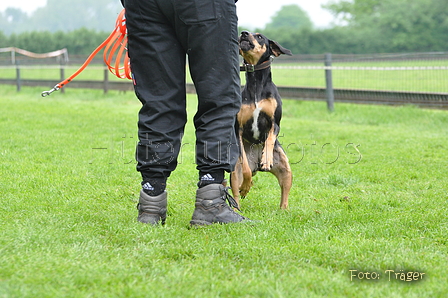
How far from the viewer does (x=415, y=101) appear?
382 inches

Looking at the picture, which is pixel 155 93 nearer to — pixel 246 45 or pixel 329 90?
pixel 246 45

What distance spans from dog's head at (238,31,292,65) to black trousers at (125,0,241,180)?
0.91 meters

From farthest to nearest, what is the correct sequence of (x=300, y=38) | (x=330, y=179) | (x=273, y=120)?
(x=300, y=38)
(x=330, y=179)
(x=273, y=120)

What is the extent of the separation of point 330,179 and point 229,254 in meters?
2.46

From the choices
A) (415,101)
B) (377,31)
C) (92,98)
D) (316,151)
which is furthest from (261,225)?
(377,31)

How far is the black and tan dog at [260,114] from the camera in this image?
3863mm

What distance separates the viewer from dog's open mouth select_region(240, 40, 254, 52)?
3846 millimetres

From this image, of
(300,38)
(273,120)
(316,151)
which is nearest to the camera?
(273,120)

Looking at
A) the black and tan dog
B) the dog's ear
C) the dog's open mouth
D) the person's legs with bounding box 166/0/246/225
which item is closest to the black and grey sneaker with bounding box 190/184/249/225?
the person's legs with bounding box 166/0/246/225

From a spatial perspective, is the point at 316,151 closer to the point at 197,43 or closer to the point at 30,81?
the point at 197,43

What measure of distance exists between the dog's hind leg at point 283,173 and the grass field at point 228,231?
108mm

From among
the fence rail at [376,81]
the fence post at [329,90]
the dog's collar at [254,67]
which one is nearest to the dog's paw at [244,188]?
the dog's collar at [254,67]

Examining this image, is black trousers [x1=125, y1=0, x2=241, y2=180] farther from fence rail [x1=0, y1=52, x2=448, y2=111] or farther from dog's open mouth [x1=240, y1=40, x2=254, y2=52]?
fence rail [x1=0, y1=52, x2=448, y2=111]

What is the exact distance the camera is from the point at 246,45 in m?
3.87
